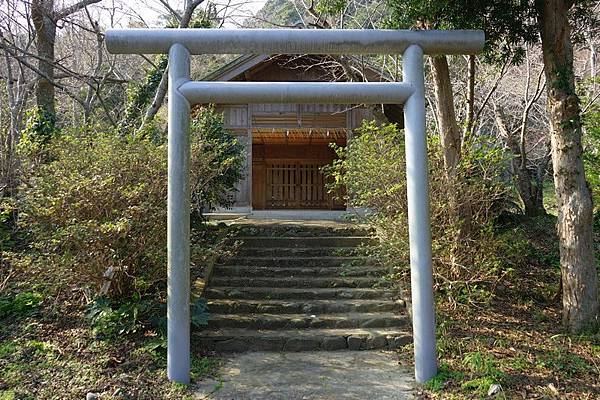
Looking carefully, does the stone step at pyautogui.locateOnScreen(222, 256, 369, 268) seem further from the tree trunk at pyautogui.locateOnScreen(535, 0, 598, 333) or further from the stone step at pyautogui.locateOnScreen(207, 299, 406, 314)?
the tree trunk at pyautogui.locateOnScreen(535, 0, 598, 333)

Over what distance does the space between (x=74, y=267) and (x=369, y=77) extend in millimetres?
8353

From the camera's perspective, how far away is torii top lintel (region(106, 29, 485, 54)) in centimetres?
439

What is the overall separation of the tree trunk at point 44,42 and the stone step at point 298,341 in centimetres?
752

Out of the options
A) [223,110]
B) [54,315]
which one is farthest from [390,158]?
[223,110]

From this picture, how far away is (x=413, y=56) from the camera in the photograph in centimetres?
450

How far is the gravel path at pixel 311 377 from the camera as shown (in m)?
4.27

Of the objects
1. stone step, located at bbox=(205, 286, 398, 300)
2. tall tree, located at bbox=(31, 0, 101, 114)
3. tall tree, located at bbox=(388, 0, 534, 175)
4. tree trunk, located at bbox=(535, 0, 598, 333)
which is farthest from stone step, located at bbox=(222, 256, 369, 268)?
tall tree, located at bbox=(31, 0, 101, 114)

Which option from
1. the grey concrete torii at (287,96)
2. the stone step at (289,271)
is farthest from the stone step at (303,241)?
the grey concrete torii at (287,96)

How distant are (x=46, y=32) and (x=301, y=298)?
9058 millimetres

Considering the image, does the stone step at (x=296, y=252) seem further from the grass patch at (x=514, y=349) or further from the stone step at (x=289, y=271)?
the grass patch at (x=514, y=349)

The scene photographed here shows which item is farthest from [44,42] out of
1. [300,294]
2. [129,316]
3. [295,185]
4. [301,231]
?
[300,294]

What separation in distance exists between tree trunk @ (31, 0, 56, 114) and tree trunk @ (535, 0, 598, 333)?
9.74 m

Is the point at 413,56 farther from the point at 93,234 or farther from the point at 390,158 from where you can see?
the point at 93,234

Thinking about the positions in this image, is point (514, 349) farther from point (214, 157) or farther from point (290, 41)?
point (214, 157)
